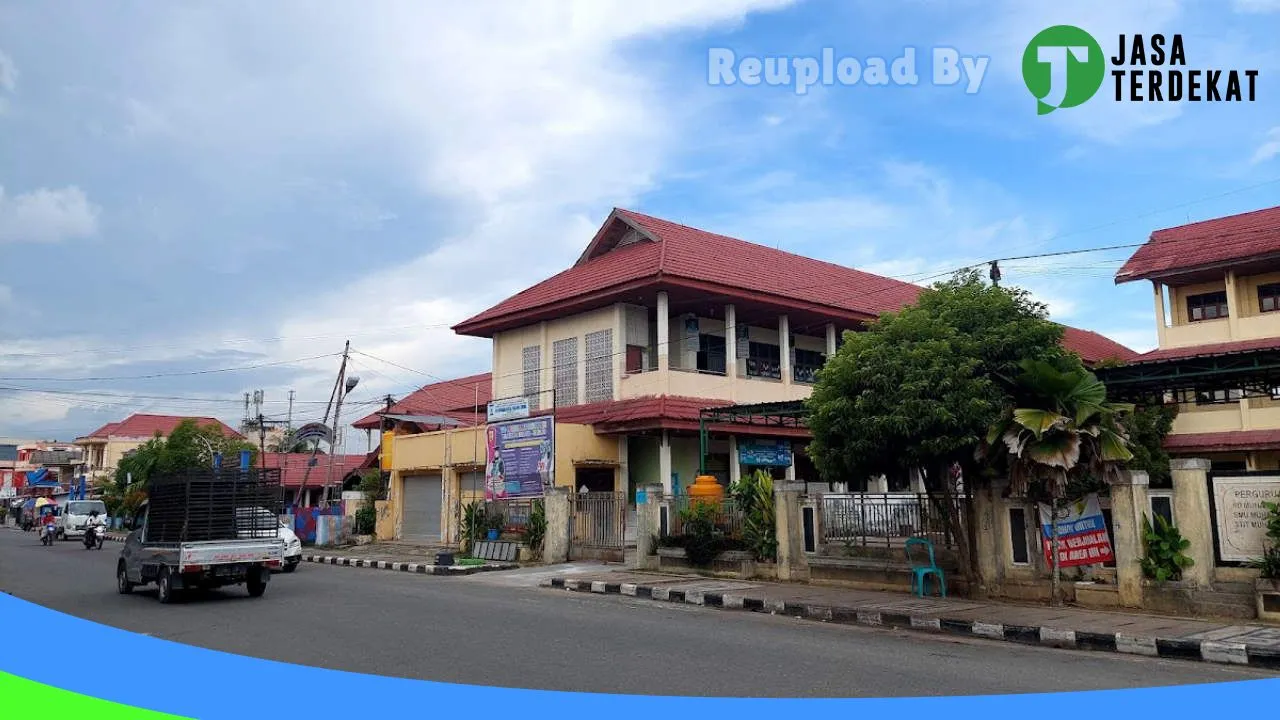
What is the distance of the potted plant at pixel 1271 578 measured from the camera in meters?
10.8

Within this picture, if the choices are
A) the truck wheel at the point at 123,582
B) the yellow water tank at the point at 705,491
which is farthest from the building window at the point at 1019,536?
the truck wheel at the point at 123,582

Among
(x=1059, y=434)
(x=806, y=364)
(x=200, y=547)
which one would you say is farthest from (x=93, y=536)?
(x=1059, y=434)

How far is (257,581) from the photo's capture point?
48.0ft

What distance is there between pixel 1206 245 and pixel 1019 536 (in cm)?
1684

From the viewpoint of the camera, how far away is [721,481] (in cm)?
2641

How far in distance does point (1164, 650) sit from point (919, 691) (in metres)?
4.16

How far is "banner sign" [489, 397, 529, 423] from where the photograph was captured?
24.5m

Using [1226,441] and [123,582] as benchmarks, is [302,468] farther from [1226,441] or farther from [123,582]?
[1226,441]

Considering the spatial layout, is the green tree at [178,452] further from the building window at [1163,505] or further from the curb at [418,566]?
the building window at [1163,505]

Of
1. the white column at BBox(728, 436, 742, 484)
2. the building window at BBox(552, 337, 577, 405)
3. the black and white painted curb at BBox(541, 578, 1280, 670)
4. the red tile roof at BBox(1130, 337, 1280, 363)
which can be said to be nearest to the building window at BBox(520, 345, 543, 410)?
the building window at BBox(552, 337, 577, 405)

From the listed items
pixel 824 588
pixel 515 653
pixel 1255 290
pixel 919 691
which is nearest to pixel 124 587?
pixel 515 653

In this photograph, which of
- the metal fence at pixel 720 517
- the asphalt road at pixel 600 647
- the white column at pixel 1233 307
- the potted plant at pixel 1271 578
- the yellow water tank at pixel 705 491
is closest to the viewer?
the asphalt road at pixel 600 647

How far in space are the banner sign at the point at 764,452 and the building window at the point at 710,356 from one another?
2.71 m

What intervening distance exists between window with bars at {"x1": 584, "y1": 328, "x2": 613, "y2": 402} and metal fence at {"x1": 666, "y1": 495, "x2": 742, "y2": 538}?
6.46 meters
